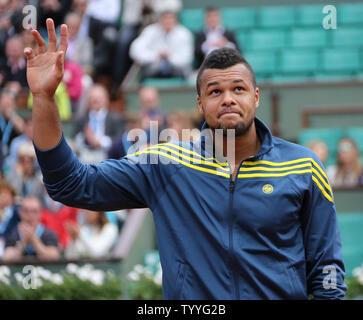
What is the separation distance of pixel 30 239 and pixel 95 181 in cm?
394

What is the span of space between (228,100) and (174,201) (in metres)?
0.43

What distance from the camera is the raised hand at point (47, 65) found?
8.46 ft

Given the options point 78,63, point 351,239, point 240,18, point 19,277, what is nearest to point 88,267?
point 19,277

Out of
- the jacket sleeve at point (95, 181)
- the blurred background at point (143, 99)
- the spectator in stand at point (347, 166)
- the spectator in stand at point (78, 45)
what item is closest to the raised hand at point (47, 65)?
the jacket sleeve at point (95, 181)

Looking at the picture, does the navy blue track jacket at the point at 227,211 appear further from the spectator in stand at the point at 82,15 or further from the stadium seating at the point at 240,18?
the stadium seating at the point at 240,18

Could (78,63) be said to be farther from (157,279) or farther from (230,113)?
(230,113)

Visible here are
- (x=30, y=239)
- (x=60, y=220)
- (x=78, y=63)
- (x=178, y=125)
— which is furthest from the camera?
(x=78, y=63)

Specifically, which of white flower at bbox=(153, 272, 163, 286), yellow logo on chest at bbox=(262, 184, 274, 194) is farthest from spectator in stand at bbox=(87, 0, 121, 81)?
yellow logo on chest at bbox=(262, 184, 274, 194)

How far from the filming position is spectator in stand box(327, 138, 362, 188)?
7590 mm

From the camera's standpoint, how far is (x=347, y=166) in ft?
25.2

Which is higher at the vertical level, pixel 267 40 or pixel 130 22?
pixel 130 22

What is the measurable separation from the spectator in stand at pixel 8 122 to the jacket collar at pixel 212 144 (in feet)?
19.2

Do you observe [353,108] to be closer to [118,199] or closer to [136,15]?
[136,15]
